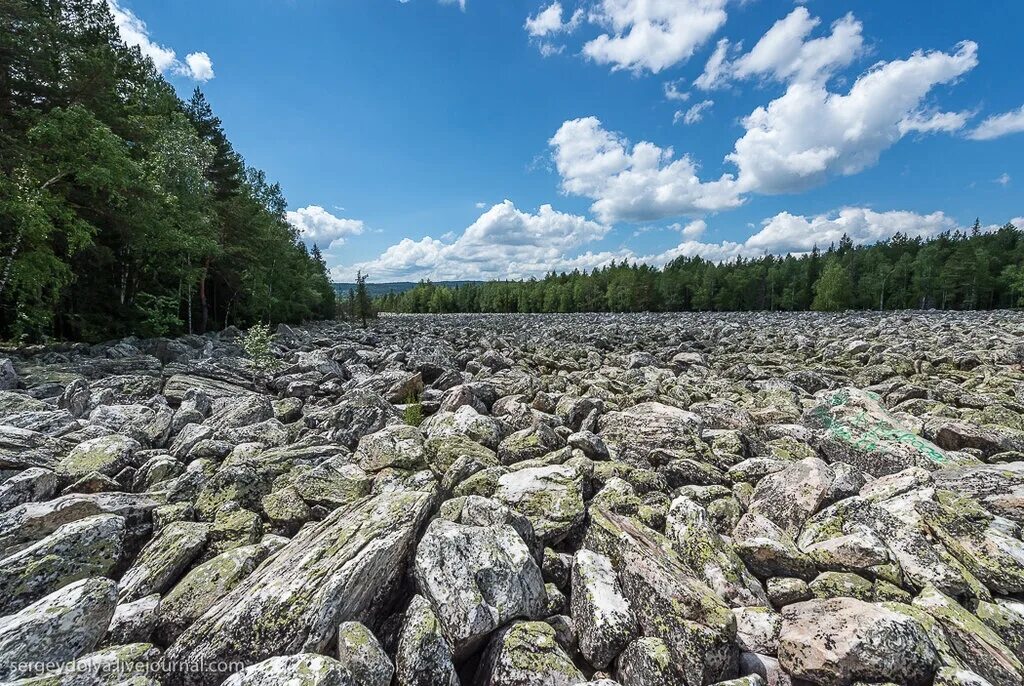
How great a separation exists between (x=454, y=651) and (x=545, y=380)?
9711mm

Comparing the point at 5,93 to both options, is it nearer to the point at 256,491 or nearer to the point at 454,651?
the point at 256,491

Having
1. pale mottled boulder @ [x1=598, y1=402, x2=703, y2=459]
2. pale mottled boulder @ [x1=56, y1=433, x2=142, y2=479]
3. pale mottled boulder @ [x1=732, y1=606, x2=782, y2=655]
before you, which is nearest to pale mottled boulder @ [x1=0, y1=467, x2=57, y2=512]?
pale mottled boulder @ [x1=56, y1=433, x2=142, y2=479]

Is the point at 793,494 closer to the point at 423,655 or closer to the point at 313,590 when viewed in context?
the point at 423,655

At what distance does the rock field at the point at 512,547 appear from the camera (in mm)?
3219

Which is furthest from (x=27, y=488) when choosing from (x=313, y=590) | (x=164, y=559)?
(x=313, y=590)

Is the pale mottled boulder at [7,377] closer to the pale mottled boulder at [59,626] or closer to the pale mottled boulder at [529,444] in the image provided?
the pale mottled boulder at [59,626]

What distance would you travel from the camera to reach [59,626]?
3275 mm

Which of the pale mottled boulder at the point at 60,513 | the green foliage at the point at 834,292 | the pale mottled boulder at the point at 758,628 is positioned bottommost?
the pale mottled boulder at the point at 758,628

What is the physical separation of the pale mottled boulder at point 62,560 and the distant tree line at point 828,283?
113262 mm

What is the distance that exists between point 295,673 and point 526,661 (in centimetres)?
160

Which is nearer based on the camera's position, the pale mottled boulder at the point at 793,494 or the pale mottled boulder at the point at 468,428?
the pale mottled boulder at the point at 793,494

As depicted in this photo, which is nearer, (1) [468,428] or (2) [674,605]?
(2) [674,605]

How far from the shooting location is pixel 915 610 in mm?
3523

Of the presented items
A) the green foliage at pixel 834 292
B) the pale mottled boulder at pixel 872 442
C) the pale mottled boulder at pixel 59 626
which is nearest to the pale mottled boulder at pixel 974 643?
the pale mottled boulder at pixel 872 442
